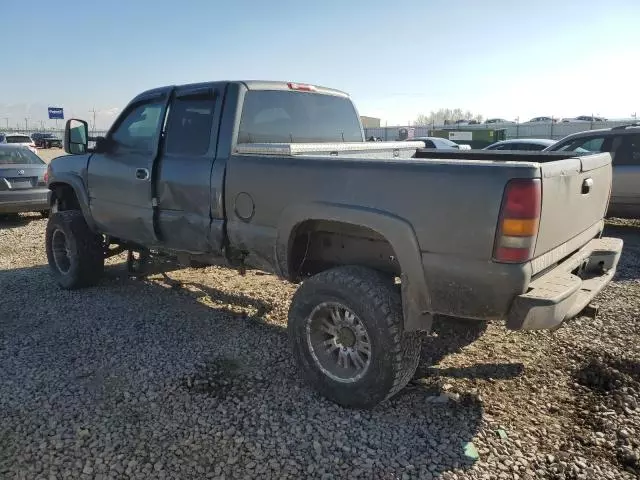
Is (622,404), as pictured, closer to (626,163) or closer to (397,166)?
(397,166)

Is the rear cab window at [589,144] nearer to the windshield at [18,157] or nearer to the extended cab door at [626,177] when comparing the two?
the extended cab door at [626,177]

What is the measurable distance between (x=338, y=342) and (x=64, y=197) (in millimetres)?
4179

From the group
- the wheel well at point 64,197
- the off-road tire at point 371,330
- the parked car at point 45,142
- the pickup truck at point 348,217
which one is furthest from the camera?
the parked car at point 45,142

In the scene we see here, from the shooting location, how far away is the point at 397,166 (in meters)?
2.91

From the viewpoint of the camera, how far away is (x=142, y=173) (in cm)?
448

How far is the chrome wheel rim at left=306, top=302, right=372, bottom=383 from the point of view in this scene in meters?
3.26

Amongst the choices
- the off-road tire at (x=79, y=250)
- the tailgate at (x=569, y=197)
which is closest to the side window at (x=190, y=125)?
the off-road tire at (x=79, y=250)

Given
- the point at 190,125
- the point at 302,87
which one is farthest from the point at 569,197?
the point at 190,125

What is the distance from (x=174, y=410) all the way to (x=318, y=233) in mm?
1495

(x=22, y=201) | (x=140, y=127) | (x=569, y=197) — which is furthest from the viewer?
(x=22, y=201)

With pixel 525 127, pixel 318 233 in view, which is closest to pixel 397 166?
pixel 318 233

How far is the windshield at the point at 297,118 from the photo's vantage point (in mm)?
4105

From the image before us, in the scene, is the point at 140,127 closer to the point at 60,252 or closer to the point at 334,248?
the point at 60,252

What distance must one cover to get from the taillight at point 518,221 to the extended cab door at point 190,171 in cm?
208
